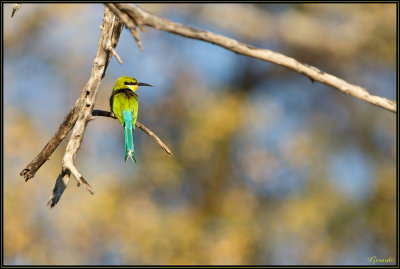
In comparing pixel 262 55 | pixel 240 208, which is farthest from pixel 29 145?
pixel 262 55

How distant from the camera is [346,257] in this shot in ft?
36.6

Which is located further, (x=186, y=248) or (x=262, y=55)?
(x=186, y=248)

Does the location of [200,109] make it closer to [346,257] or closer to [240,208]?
[240,208]

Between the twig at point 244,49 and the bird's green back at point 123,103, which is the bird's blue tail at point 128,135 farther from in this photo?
the twig at point 244,49

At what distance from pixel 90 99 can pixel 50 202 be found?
47 cm

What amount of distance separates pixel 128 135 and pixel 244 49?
1137 millimetres

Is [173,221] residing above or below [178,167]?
below

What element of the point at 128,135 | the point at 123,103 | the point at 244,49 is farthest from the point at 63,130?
the point at 244,49

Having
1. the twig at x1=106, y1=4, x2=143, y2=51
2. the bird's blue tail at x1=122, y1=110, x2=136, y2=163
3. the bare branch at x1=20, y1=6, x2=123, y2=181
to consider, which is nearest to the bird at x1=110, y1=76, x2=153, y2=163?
the bird's blue tail at x1=122, y1=110, x2=136, y2=163

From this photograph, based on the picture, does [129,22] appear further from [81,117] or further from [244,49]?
[81,117]

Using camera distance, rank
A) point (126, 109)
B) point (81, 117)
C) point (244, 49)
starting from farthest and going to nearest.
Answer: point (126, 109)
point (81, 117)
point (244, 49)

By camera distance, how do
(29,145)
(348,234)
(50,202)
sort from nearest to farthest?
(50,202)
(29,145)
(348,234)

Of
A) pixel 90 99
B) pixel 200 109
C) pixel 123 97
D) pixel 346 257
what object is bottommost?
pixel 90 99

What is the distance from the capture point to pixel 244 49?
6.44 feet
